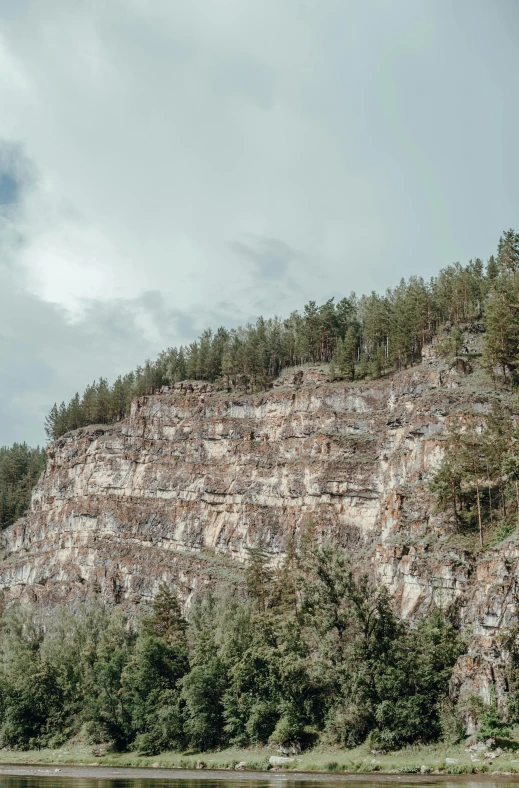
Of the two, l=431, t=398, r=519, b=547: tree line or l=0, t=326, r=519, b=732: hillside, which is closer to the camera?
l=431, t=398, r=519, b=547: tree line

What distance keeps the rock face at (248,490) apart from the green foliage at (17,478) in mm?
25892

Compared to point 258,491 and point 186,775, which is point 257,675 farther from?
point 258,491

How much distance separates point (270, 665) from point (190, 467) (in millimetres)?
55121

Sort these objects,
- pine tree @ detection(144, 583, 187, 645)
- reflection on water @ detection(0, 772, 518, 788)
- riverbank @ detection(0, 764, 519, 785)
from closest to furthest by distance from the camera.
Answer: reflection on water @ detection(0, 772, 518, 788), riverbank @ detection(0, 764, 519, 785), pine tree @ detection(144, 583, 187, 645)

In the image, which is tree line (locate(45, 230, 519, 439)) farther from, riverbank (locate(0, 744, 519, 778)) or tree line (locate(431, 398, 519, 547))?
riverbank (locate(0, 744, 519, 778))

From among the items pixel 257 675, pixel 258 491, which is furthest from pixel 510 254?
pixel 257 675

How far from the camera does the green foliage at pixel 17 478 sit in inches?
6880

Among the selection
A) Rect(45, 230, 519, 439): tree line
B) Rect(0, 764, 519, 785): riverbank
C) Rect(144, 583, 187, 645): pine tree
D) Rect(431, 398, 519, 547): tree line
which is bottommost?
Rect(0, 764, 519, 785): riverbank

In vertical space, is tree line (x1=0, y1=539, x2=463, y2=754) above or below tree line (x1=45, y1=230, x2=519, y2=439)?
below

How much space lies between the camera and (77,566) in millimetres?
124812

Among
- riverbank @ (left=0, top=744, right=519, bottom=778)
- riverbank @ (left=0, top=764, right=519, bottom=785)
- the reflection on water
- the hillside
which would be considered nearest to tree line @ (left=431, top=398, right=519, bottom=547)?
the hillside

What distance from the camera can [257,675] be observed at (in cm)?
7712

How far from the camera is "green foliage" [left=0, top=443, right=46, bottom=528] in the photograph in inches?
6880

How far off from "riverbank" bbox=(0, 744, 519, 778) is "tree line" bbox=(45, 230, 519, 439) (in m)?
60.3
